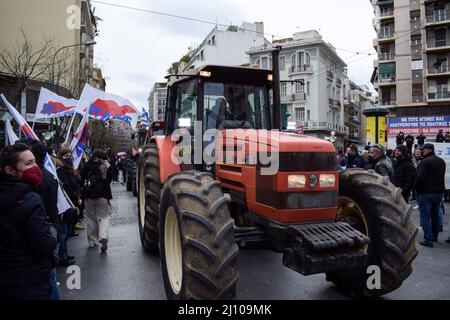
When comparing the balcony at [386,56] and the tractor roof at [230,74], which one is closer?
the tractor roof at [230,74]

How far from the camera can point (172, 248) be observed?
402 cm

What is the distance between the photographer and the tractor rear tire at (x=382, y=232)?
380cm

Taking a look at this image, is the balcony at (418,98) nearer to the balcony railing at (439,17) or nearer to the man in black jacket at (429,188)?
the balcony railing at (439,17)

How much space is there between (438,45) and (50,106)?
41.8m

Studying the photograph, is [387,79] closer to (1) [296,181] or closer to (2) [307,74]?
(2) [307,74]

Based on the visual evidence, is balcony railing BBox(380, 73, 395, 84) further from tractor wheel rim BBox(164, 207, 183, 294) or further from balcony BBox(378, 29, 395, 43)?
tractor wheel rim BBox(164, 207, 183, 294)

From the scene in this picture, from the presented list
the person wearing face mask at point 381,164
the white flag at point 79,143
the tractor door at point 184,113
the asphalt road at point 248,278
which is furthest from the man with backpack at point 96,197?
the person wearing face mask at point 381,164

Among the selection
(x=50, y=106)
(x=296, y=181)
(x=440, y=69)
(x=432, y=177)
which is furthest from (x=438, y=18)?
(x=296, y=181)

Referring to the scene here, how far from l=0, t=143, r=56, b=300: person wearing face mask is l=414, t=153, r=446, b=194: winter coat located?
6154mm

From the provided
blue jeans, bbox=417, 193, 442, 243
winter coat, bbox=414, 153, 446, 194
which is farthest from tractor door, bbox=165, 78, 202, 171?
blue jeans, bbox=417, 193, 442, 243

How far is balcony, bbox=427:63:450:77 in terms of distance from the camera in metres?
39.0

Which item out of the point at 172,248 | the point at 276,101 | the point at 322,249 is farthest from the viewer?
the point at 276,101

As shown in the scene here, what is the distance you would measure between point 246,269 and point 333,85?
4710cm
